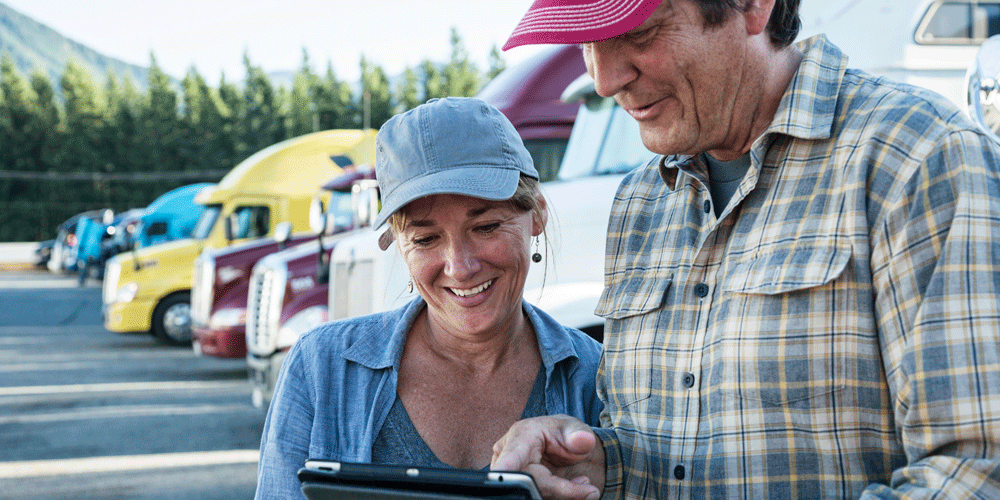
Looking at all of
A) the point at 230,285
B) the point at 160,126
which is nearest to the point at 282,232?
the point at 230,285

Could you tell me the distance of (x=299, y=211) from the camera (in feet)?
41.0

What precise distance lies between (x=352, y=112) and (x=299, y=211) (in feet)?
123

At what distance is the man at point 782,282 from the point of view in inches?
47.9

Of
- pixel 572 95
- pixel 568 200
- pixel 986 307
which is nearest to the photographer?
pixel 986 307

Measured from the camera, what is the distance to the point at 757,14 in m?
Result: 1.53

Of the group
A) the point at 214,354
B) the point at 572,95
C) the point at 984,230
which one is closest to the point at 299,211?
the point at 214,354

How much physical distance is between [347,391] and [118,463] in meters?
5.66

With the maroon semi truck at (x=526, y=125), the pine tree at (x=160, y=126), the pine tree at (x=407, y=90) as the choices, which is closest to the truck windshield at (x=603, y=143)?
the maroon semi truck at (x=526, y=125)

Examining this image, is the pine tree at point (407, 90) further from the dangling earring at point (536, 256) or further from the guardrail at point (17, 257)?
the dangling earring at point (536, 256)

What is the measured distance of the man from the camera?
3.99 feet

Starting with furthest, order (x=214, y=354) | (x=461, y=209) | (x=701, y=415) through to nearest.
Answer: (x=214, y=354), (x=461, y=209), (x=701, y=415)

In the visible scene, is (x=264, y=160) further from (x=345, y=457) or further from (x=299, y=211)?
(x=345, y=457)

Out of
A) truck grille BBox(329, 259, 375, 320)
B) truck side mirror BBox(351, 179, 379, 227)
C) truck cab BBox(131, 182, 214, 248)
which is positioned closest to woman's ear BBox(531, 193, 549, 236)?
truck grille BBox(329, 259, 375, 320)

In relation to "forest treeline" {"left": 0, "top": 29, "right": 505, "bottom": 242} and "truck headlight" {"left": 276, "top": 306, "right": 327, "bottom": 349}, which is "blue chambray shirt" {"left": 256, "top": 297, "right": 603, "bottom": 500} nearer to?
"truck headlight" {"left": 276, "top": 306, "right": 327, "bottom": 349}
